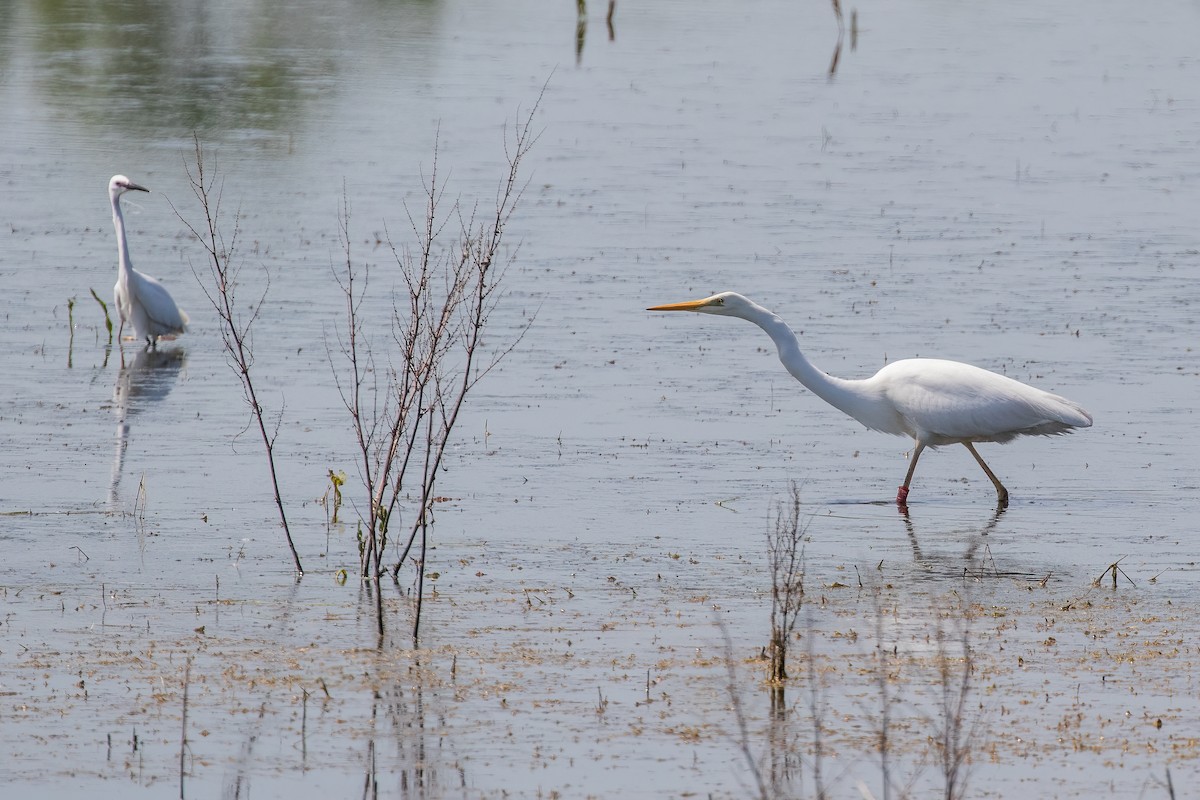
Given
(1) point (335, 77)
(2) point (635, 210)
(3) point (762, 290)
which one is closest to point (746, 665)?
(3) point (762, 290)

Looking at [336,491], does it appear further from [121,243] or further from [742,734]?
[121,243]

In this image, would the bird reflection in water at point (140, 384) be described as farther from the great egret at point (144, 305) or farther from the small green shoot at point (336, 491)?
the small green shoot at point (336, 491)

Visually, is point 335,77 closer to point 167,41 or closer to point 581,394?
point 167,41

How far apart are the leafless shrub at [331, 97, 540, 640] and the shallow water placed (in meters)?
0.21

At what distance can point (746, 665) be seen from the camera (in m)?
6.93

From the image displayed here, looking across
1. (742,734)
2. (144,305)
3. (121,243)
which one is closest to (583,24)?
(121,243)

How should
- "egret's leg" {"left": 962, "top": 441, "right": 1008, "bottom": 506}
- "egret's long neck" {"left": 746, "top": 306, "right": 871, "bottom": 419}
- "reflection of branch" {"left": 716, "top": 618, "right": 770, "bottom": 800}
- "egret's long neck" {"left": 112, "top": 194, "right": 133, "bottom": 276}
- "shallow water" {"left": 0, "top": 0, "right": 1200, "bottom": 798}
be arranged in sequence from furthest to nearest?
"egret's long neck" {"left": 112, "top": 194, "right": 133, "bottom": 276}, "egret's long neck" {"left": 746, "top": 306, "right": 871, "bottom": 419}, "egret's leg" {"left": 962, "top": 441, "right": 1008, "bottom": 506}, "shallow water" {"left": 0, "top": 0, "right": 1200, "bottom": 798}, "reflection of branch" {"left": 716, "top": 618, "right": 770, "bottom": 800}

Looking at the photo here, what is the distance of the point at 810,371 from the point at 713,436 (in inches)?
45.7

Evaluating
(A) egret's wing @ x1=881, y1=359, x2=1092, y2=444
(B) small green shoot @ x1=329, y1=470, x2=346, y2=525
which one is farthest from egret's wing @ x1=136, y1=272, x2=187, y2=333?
(A) egret's wing @ x1=881, y1=359, x2=1092, y2=444

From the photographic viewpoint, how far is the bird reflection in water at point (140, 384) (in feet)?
37.6

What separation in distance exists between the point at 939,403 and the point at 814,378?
720 millimetres

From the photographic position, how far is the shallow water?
619 centimetres

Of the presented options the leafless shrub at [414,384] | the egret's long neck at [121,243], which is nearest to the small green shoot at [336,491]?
the leafless shrub at [414,384]

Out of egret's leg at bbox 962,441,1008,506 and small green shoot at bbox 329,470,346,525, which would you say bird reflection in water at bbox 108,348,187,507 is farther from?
egret's leg at bbox 962,441,1008,506
